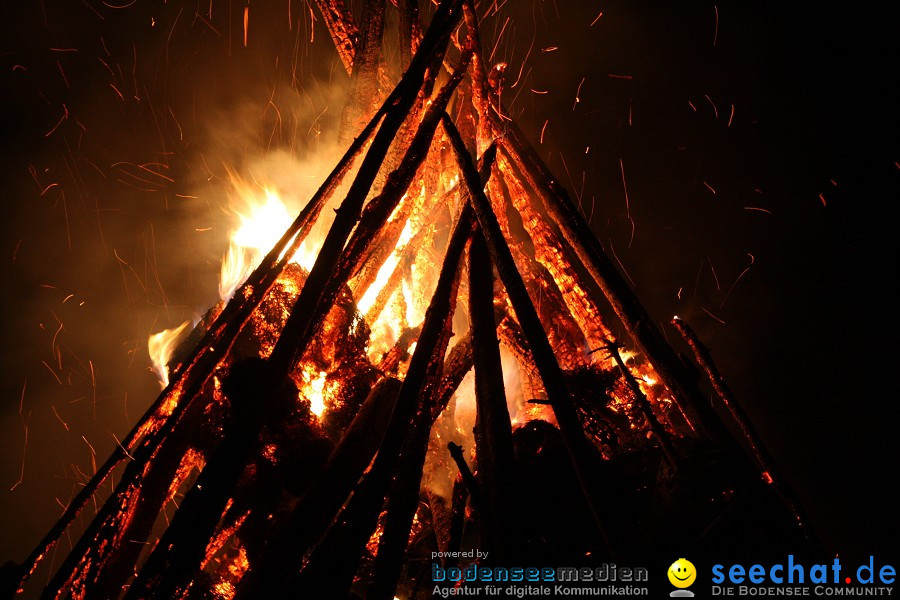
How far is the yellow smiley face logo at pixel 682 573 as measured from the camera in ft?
8.16

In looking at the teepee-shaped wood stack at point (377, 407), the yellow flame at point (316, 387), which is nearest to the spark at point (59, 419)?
the teepee-shaped wood stack at point (377, 407)

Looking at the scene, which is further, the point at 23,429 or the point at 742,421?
the point at 23,429

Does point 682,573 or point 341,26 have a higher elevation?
point 341,26

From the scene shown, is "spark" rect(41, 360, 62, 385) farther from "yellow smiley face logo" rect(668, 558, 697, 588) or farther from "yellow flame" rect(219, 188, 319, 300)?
"yellow smiley face logo" rect(668, 558, 697, 588)

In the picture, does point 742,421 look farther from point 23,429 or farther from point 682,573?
point 23,429

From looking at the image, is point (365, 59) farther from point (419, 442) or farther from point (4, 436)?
point (4, 436)

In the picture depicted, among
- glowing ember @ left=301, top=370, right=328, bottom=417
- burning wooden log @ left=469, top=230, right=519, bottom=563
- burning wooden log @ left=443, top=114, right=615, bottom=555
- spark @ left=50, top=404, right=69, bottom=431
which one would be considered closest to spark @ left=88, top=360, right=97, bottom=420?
spark @ left=50, top=404, right=69, bottom=431

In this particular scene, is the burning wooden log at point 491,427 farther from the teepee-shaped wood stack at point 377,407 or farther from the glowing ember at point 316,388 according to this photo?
the glowing ember at point 316,388

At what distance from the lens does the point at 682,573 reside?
251cm

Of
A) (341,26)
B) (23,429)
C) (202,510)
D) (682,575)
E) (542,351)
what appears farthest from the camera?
(23,429)

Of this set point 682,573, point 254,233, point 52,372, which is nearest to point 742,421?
point 682,573

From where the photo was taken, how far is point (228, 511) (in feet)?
14.7

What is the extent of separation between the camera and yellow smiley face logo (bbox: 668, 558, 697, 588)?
2.49 m

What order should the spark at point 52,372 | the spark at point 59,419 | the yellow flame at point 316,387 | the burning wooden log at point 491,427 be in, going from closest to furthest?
the burning wooden log at point 491,427 → the yellow flame at point 316,387 → the spark at point 52,372 → the spark at point 59,419
